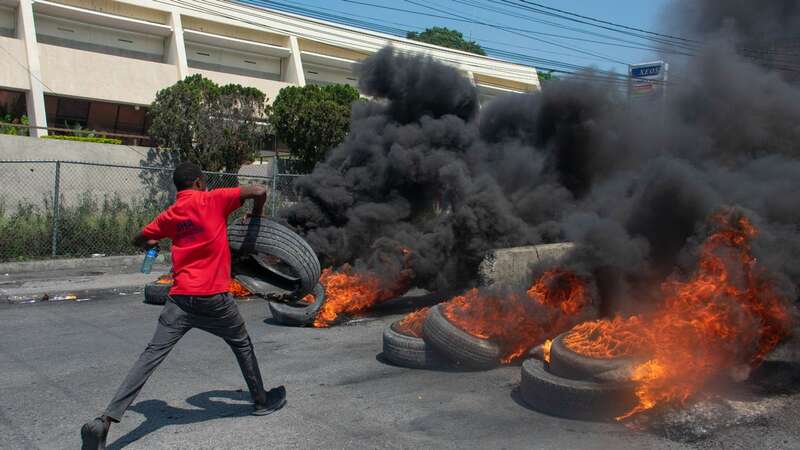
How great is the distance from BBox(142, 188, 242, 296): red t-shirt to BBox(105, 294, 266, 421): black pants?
0.30ft

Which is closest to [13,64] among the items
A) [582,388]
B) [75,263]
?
[75,263]

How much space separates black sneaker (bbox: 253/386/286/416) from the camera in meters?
5.45

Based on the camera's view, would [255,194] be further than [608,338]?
No

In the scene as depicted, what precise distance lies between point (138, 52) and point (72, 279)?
771 inches

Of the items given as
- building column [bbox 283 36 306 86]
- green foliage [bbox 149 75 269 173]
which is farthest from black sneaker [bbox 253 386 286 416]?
building column [bbox 283 36 306 86]

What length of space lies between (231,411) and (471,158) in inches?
296

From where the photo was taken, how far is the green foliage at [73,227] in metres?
14.2

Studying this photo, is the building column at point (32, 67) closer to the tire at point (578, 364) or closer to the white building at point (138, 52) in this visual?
the white building at point (138, 52)

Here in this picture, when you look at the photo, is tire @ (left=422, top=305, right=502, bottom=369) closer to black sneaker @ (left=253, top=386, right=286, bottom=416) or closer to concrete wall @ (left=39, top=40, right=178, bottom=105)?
black sneaker @ (left=253, top=386, right=286, bottom=416)

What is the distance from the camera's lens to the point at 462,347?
21.9 feet

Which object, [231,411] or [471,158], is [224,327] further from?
[471,158]

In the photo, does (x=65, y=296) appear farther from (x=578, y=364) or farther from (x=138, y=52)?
(x=138, y=52)

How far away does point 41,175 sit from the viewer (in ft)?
53.0

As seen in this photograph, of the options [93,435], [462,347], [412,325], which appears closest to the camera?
[93,435]
